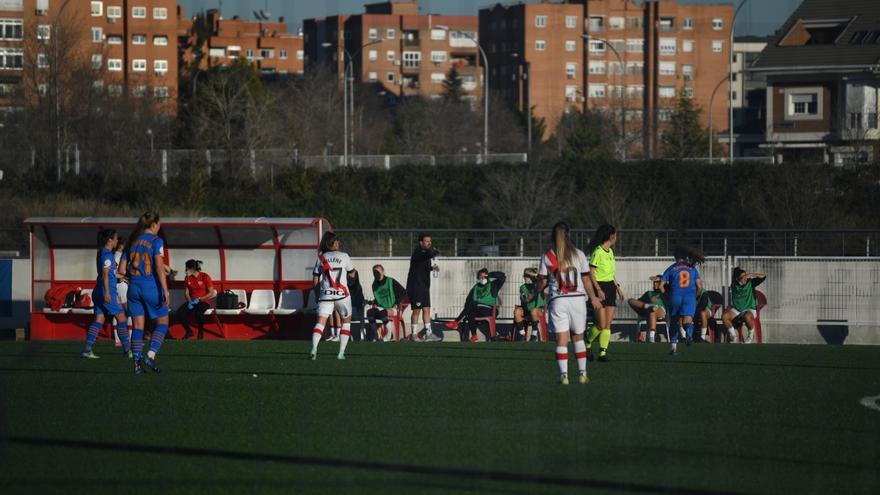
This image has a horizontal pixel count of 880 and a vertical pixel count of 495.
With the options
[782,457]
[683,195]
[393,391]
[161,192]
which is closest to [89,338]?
[393,391]

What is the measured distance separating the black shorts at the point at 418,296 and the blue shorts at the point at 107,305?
839cm

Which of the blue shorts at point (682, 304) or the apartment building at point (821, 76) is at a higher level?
the apartment building at point (821, 76)

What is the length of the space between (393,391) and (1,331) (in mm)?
17489

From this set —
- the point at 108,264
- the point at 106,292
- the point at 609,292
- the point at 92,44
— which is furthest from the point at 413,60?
the point at 106,292

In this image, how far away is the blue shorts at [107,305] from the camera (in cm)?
1794

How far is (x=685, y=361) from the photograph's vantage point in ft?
58.5

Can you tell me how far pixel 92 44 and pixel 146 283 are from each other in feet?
189

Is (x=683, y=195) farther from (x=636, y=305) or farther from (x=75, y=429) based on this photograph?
(x=75, y=429)

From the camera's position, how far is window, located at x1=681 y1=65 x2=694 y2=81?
11221cm

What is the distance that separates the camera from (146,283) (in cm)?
1515

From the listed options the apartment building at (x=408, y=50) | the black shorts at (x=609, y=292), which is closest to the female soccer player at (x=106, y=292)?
the black shorts at (x=609, y=292)

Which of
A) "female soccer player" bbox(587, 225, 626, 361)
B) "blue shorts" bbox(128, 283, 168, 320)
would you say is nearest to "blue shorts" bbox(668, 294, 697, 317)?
"female soccer player" bbox(587, 225, 626, 361)

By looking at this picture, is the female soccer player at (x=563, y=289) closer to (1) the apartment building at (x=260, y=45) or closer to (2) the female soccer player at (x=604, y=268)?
(2) the female soccer player at (x=604, y=268)

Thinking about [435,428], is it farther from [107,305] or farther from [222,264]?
[222,264]
